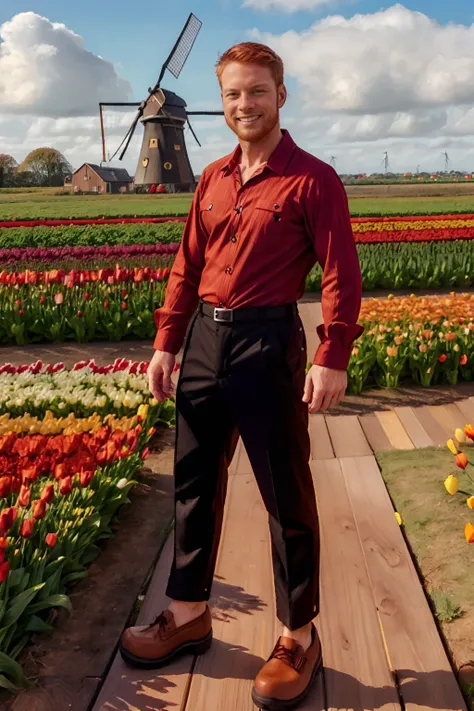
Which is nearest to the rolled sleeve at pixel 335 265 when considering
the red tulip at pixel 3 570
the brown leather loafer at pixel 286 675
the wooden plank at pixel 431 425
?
the brown leather loafer at pixel 286 675

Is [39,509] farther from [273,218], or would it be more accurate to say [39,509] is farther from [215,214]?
[273,218]

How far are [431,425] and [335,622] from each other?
2.42 m

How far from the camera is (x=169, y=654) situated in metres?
2.35

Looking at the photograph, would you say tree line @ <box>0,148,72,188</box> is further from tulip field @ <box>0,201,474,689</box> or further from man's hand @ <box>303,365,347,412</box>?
man's hand @ <box>303,365,347,412</box>

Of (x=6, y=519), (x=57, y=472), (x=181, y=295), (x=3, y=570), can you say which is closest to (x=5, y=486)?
(x=57, y=472)

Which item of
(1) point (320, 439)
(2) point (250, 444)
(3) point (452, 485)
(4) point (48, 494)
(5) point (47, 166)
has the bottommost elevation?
(1) point (320, 439)

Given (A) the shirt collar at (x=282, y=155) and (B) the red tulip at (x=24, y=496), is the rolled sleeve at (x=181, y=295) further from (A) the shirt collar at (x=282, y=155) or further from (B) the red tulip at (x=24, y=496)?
(B) the red tulip at (x=24, y=496)

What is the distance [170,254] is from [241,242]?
32.3 feet

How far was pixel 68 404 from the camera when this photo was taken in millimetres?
4609

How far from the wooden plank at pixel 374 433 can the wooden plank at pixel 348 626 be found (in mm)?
944

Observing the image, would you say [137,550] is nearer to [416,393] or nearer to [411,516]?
[411,516]

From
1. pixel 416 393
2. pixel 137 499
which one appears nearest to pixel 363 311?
pixel 416 393

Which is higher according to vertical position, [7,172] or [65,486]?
[7,172]

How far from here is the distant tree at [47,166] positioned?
9562 cm
